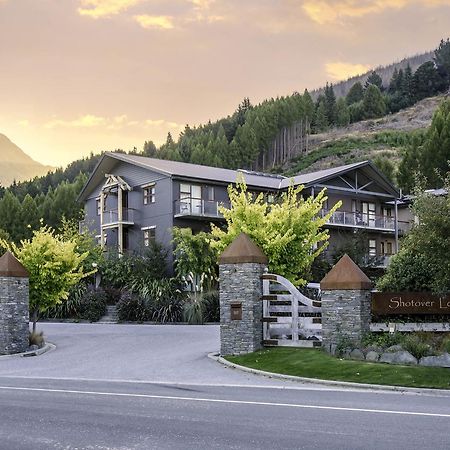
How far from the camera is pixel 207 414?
11539 millimetres

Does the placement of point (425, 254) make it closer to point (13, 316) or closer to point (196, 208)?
point (13, 316)

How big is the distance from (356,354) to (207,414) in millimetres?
7267

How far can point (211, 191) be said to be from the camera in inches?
1805

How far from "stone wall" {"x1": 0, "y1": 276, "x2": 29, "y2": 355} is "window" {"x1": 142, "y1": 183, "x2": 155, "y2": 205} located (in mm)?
21154

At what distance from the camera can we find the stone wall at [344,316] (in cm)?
1827

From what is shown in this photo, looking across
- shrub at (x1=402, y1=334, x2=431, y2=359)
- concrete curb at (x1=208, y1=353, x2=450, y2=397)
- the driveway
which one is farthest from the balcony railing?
shrub at (x1=402, y1=334, x2=431, y2=359)

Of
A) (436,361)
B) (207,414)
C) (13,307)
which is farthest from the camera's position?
(13,307)

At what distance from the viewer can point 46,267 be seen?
A: 2739 centimetres

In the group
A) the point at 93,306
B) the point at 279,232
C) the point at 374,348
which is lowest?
the point at 374,348

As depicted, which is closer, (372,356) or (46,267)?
(372,356)

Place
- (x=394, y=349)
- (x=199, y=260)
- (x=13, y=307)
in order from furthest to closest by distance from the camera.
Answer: (x=199, y=260), (x=13, y=307), (x=394, y=349)

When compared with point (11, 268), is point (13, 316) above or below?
below

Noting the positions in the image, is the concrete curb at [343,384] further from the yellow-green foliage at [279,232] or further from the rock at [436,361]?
the yellow-green foliage at [279,232]

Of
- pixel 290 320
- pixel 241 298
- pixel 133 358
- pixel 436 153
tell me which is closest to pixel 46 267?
pixel 133 358
